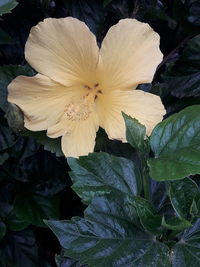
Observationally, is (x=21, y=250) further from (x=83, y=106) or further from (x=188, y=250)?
(x=188, y=250)

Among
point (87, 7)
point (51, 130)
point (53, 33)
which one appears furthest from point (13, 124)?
point (87, 7)

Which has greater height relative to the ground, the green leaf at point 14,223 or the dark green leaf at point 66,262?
the dark green leaf at point 66,262

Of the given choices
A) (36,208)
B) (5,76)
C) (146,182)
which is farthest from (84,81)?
(36,208)

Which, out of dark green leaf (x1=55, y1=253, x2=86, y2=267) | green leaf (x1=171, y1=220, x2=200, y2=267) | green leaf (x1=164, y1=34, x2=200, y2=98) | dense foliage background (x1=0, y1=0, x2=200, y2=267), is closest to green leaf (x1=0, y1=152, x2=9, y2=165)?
dense foliage background (x1=0, y1=0, x2=200, y2=267)

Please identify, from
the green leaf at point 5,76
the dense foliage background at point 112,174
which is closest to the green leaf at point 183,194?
the dense foliage background at point 112,174

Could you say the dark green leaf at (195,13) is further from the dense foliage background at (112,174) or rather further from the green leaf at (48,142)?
the green leaf at (48,142)
